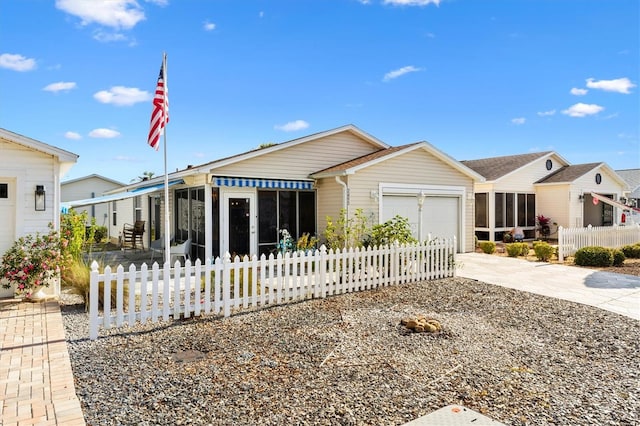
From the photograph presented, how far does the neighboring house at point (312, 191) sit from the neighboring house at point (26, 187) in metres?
4.16

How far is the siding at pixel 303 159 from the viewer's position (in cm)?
1282

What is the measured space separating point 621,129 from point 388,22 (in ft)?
66.5

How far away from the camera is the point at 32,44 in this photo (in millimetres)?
11156

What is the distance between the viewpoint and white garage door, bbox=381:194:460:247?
46.8 feet

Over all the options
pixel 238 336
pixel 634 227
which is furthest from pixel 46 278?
pixel 634 227

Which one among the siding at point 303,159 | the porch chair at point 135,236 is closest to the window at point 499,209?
the siding at point 303,159

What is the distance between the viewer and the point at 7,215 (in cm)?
800

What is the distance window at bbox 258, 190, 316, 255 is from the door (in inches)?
11.7

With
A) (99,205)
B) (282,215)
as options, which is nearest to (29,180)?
(282,215)

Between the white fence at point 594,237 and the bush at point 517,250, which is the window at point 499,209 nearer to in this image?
the white fence at point 594,237

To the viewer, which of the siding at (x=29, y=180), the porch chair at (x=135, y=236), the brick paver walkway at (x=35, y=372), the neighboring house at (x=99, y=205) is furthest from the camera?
the neighboring house at (x=99, y=205)

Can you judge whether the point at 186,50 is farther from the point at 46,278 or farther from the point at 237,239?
the point at 46,278

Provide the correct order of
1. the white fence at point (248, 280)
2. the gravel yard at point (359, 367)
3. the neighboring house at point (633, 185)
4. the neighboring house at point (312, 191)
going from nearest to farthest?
the gravel yard at point (359, 367) → the white fence at point (248, 280) → the neighboring house at point (312, 191) → the neighboring house at point (633, 185)

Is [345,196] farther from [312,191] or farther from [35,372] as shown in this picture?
[35,372]
